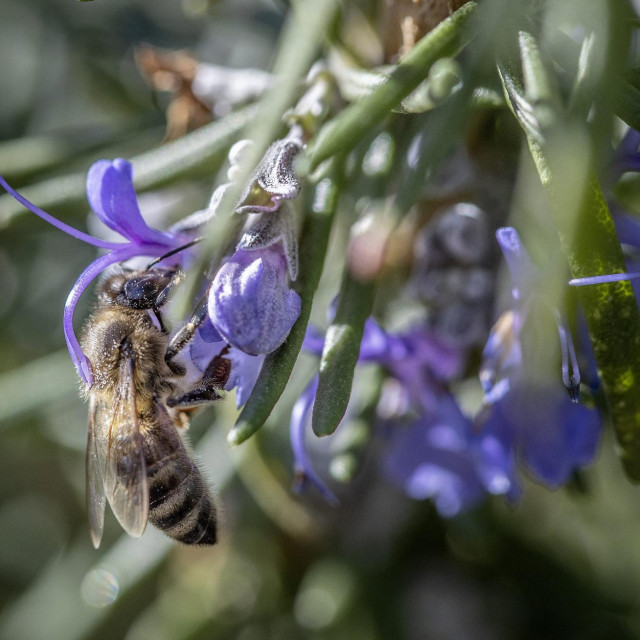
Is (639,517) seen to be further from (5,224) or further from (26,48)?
(26,48)

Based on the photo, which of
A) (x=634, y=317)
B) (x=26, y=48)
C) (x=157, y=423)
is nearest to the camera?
(x=634, y=317)

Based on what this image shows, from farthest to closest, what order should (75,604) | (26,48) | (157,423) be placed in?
(26,48) < (75,604) < (157,423)

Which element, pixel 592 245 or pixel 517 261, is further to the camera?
pixel 517 261

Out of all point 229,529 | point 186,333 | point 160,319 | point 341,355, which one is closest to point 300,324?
point 341,355

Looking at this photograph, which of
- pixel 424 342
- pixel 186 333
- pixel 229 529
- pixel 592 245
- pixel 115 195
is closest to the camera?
pixel 592 245

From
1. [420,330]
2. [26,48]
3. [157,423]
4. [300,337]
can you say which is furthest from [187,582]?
[26,48]

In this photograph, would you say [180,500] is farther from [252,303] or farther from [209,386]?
[252,303]

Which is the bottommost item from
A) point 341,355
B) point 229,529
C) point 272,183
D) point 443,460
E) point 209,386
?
point 229,529
